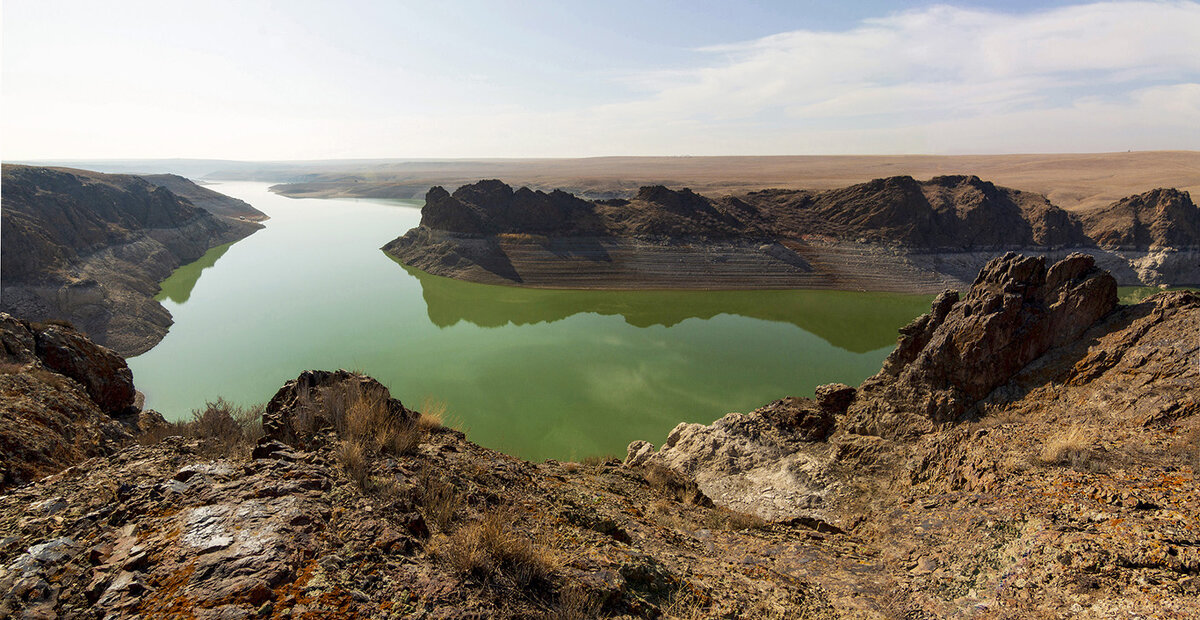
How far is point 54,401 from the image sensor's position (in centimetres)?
488

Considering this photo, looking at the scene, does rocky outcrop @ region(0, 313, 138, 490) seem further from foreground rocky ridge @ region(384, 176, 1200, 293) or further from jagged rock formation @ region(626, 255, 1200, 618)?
foreground rocky ridge @ region(384, 176, 1200, 293)

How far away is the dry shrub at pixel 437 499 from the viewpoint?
3.31m

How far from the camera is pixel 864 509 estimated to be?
23.0 feet

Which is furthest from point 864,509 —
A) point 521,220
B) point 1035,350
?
point 521,220

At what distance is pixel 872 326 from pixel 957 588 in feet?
71.3

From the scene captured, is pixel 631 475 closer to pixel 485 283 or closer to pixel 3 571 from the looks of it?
pixel 3 571

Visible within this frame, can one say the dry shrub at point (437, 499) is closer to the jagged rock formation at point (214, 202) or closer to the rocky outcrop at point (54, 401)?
the rocky outcrop at point (54, 401)

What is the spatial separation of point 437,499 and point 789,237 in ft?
113

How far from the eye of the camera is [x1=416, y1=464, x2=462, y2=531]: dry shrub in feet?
10.9

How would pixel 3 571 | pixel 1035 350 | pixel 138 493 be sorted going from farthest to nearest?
1. pixel 1035 350
2. pixel 138 493
3. pixel 3 571

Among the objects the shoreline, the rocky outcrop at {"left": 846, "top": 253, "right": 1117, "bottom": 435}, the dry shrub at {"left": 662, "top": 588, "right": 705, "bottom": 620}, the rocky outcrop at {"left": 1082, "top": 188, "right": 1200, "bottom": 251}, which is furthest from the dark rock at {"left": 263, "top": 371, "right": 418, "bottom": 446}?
the rocky outcrop at {"left": 1082, "top": 188, "right": 1200, "bottom": 251}

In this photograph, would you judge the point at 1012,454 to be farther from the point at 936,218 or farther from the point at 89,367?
the point at 936,218

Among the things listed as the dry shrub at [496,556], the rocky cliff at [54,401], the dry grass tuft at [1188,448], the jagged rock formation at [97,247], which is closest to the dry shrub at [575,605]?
the dry shrub at [496,556]

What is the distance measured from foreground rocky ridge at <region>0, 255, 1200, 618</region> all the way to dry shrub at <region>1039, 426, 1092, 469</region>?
3 cm
